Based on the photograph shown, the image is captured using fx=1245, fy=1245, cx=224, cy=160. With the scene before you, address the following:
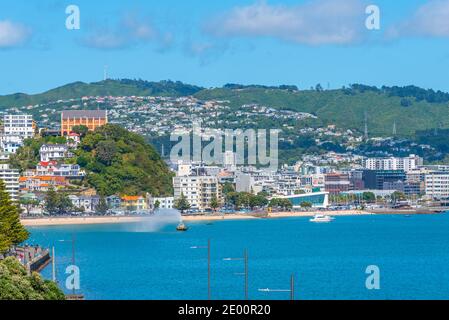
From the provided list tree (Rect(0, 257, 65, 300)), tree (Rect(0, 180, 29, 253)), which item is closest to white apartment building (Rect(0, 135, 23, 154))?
tree (Rect(0, 180, 29, 253))

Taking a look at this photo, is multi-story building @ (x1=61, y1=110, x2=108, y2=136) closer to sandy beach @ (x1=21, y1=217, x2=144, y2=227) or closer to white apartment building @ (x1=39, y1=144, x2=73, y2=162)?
white apartment building @ (x1=39, y1=144, x2=73, y2=162)

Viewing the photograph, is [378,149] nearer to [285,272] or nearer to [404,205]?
[404,205]

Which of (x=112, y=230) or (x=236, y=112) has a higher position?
(x=236, y=112)

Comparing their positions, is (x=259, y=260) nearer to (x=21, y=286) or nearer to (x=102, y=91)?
(x=21, y=286)

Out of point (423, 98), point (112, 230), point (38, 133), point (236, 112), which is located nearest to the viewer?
point (112, 230)
